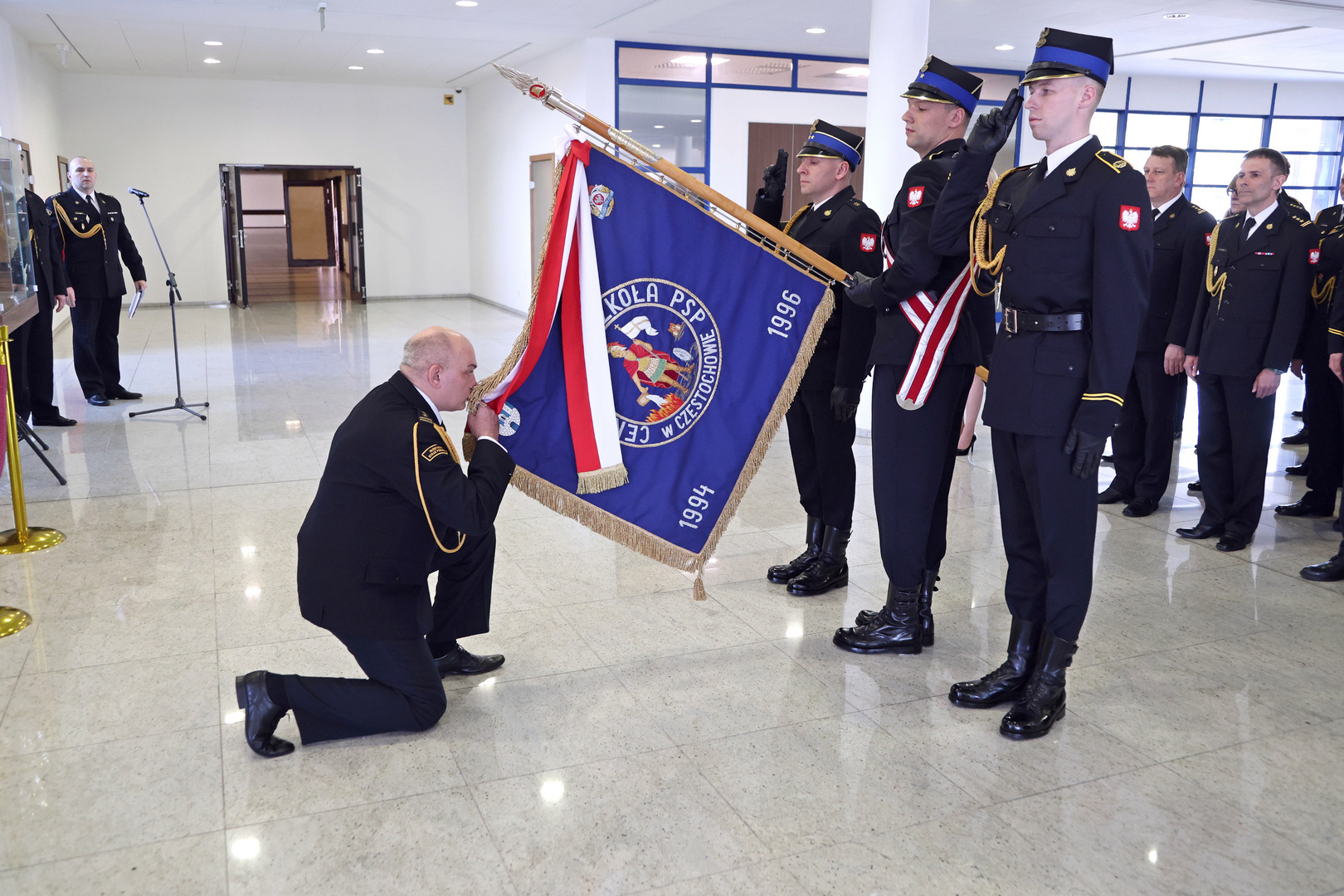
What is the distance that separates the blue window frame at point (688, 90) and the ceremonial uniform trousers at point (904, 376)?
8145mm

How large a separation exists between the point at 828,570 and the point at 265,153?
43.3 feet

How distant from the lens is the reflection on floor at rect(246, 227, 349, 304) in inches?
614

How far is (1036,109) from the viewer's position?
2.59 metres

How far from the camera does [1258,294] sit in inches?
171

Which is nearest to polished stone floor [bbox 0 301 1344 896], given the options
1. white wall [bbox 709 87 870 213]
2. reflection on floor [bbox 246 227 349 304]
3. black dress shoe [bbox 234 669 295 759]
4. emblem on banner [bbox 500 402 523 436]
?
black dress shoe [bbox 234 669 295 759]

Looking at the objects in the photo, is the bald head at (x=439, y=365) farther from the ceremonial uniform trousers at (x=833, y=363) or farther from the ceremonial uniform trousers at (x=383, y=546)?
the ceremonial uniform trousers at (x=833, y=363)

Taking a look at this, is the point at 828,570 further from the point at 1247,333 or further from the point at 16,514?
the point at 16,514

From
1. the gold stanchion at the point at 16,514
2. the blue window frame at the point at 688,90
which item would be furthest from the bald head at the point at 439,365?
the blue window frame at the point at 688,90

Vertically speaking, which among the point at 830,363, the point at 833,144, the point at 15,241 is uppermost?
the point at 833,144

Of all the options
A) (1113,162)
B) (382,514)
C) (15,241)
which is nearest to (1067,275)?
(1113,162)

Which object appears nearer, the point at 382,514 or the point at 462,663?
the point at 382,514

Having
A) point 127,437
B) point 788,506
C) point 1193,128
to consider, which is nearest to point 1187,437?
point 788,506

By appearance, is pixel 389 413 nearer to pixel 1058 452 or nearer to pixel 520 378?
pixel 520 378

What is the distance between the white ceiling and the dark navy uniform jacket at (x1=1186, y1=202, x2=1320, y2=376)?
4.76 metres
